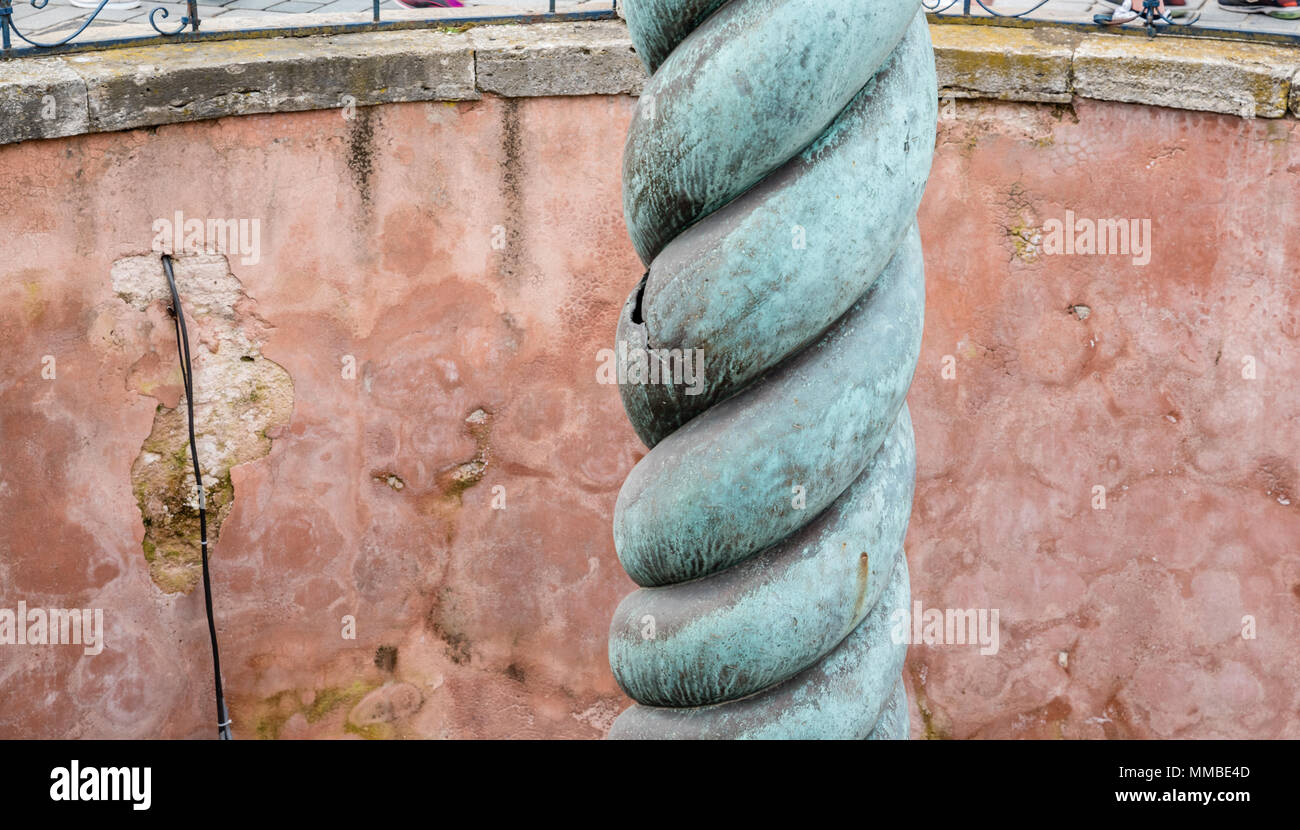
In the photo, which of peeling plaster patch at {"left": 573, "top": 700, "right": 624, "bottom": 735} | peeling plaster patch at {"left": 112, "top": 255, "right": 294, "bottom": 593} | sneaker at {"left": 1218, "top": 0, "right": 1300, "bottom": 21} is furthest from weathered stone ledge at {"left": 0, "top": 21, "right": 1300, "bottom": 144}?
peeling plaster patch at {"left": 573, "top": 700, "right": 624, "bottom": 735}

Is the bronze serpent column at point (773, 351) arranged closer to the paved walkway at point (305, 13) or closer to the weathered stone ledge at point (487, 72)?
the weathered stone ledge at point (487, 72)

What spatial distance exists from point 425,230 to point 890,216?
374 centimetres

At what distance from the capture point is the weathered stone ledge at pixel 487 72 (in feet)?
14.7

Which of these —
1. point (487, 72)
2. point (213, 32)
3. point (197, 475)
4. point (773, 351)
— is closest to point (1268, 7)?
point (487, 72)

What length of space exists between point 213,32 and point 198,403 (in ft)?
4.05

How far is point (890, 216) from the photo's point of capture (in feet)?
4.39

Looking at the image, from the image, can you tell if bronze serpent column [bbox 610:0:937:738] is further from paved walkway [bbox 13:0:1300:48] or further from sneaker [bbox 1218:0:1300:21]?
sneaker [bbox 1218:0:1300:21]

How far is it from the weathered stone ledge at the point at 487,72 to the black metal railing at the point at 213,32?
0.07m

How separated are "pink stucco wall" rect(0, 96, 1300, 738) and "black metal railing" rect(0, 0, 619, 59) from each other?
34 cm

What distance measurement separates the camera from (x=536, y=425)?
512cm

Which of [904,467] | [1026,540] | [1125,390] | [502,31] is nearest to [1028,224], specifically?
[1125,390]

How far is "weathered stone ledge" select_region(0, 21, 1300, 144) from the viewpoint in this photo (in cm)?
448

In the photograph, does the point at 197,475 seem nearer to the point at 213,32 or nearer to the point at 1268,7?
the point at 213,32

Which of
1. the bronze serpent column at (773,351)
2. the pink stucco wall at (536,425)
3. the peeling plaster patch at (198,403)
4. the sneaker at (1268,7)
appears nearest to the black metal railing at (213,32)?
the pink stucco wall at (536,425)
